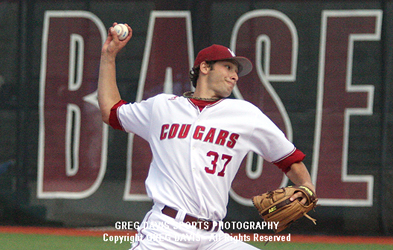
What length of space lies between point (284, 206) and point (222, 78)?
795mm

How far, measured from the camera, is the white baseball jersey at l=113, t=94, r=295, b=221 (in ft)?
9.66

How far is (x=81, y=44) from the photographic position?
6.76m

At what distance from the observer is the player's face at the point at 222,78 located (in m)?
3.22

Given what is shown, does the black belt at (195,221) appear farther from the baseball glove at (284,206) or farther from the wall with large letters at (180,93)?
the wall with large letters at (180,93)

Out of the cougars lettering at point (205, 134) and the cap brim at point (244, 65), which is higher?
the cap brim at point (244, 65)

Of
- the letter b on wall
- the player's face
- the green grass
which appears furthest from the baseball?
the letter b on wall

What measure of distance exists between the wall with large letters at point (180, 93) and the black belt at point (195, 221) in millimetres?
3556

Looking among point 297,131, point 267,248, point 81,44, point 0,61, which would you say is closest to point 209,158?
point 267,248

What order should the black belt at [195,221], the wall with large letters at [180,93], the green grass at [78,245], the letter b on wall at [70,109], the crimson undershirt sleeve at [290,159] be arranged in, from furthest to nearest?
1. the letter b on wall at [70,109]
2. the wall with large letters at [180,93]
3. the green grass at [78,245]
4. the crimson undershirt sleeve at [290,159]
5. the black belt at [195,221]

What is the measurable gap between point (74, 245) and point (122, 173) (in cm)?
110

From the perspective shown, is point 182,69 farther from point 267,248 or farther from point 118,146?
point 267,248

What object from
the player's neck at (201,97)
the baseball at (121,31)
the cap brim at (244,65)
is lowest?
the player's neck at (201,97)

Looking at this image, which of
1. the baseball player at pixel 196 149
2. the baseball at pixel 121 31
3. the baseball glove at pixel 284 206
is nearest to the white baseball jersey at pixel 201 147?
the baseball player at pixel 196 149

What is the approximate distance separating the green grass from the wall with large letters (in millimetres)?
423
